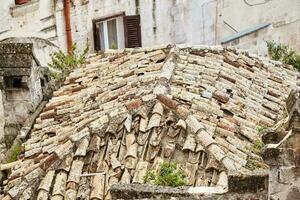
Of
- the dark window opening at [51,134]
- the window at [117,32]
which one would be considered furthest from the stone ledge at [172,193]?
the window at [117,32]

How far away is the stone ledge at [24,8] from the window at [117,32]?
2028 mm

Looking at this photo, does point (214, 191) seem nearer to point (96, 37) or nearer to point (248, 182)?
point (248, 182)

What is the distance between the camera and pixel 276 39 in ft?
85.9

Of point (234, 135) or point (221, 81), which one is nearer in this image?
point (234, 135)

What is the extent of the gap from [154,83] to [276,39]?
49.5 ft

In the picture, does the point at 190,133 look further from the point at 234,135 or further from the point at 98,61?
the point at 98,61

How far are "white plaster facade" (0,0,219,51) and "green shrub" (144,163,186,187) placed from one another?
12037 millimetres

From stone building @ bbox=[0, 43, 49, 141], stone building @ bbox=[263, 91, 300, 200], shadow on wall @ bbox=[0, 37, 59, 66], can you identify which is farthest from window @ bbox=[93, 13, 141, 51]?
stone building @ bbox=[263, 91, 300, 200]

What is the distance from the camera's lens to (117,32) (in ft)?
74.7

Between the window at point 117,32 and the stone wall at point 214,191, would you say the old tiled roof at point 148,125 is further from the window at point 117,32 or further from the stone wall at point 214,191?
the window at point 117,32

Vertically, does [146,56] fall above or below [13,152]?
above

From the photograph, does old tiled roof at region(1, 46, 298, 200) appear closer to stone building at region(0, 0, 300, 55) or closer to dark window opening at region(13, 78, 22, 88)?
dark window opening at region(13, 78, 22, 88)

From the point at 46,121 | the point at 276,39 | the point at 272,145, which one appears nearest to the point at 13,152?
the point at 46,121

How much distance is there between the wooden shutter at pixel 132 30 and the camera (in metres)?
22.5
